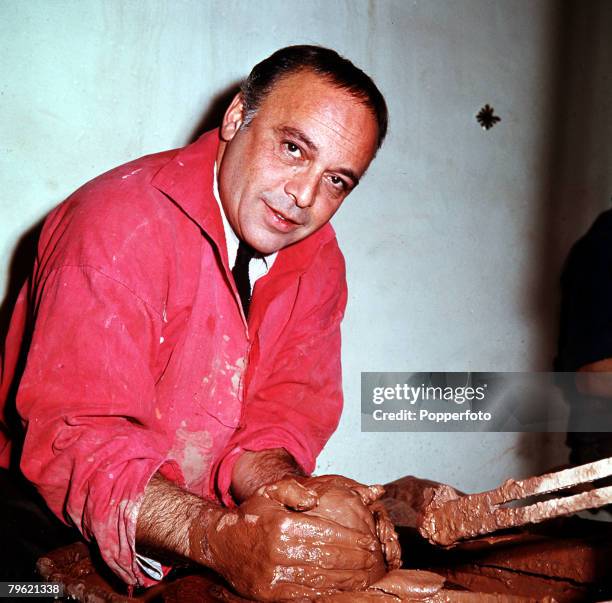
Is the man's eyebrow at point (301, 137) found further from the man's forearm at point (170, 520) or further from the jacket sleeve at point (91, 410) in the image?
the man's forearm at point (170, 520)

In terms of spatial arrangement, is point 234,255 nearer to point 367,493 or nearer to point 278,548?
point 367,493

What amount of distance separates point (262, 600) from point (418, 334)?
210 centimetres

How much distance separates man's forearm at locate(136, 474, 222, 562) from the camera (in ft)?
4.24

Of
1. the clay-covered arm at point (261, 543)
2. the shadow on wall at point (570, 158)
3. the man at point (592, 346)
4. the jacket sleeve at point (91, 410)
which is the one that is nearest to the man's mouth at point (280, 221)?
the jacket sleeve at point (91, 410)

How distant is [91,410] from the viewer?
138 centimetres

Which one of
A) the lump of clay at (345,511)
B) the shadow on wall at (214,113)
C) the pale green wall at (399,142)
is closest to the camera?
the lump of clay at (345,511)

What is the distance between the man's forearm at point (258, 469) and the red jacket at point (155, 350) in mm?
34

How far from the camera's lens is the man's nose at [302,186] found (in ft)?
5.60

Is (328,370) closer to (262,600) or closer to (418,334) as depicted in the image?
(262,600)

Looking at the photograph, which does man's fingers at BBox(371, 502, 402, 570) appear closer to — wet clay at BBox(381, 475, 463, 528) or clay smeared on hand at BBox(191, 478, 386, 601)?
clay smeared on hand at BBox(191, 478, 386, 601)

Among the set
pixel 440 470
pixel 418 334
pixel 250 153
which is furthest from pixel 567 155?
pixel 250 153

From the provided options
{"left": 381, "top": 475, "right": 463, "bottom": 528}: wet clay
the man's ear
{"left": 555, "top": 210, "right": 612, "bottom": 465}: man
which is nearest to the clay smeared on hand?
{"left": 381, "top": 475, "right": 463, "bottom": 528}: wet clay

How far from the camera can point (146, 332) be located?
61.5 inches

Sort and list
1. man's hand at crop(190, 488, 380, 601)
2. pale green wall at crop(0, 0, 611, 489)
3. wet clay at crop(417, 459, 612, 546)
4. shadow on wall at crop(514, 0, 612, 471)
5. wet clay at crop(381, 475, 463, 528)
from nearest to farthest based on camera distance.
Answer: wet clay at crop(417, 459, 612, 546) < man's hand at crop(190, 488, 380, 601) < wet clay at crop(381, 475, 463, 528) < pale green wall at crop(0, 0, 611, 489) < shadow on wall at crop(514, 0, 612, 471)
